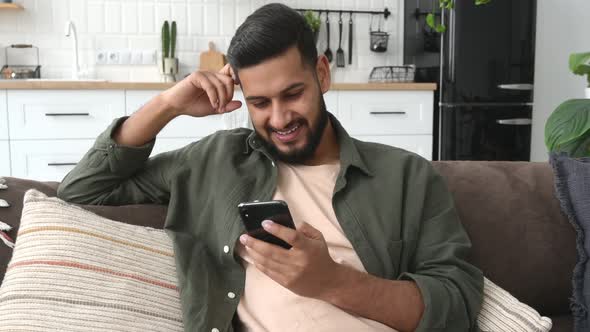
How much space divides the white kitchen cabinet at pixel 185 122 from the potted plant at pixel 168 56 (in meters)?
0.45

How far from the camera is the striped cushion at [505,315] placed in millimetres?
1284

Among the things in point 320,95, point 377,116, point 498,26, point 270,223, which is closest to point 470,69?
point 498,26

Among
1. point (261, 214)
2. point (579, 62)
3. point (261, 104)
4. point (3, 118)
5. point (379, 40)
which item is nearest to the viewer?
point (261, 214)

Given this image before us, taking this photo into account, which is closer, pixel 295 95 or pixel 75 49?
pixel 295 95

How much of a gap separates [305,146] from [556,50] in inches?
136

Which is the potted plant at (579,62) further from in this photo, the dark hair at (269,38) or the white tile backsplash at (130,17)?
the white tile backsplash at (130,17)

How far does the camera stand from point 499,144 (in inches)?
154

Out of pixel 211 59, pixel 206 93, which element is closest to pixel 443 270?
pixel 206 93

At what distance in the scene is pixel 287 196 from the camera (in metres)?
1.45

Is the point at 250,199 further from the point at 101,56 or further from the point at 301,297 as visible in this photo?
the point at 101,56

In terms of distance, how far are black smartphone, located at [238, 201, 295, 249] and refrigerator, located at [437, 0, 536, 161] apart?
2.89 meters

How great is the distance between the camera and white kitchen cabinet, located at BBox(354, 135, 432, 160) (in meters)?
3.75

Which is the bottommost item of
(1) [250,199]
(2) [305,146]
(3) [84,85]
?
(1) [250,199]

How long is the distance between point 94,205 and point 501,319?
0.89 meters
